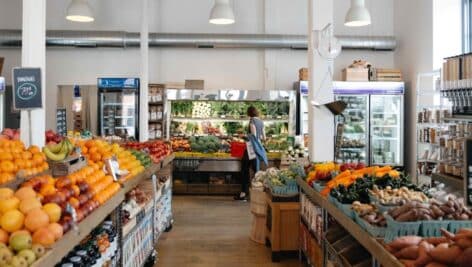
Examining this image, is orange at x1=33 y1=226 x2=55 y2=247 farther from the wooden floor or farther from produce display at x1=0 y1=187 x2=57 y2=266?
the wooden floor

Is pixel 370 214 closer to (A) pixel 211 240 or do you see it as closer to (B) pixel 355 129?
(A) pixel 211 240

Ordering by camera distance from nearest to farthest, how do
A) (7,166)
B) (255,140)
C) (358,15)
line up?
(7,166)
(358,15)
(255,140)

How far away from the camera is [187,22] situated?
11.9 metres

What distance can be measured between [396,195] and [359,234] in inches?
19.0

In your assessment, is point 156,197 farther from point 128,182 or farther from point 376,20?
point 376,20

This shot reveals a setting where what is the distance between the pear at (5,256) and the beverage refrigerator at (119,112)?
8.81 meters

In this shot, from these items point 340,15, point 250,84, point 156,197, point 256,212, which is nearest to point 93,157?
point 156,197

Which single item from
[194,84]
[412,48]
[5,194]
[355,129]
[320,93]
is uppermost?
[412,48]

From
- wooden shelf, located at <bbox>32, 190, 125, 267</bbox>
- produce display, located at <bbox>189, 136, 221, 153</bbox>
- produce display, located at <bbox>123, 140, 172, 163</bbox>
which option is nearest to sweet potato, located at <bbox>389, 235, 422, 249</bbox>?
wooden shelf, located at <bbox>32, 190, 125, 267</bbox>

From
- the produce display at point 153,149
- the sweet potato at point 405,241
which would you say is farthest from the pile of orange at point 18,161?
the produce display at point 153,149

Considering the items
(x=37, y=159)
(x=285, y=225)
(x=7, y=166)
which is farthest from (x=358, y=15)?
(x=7, y=166)

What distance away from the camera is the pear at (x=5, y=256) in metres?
2.06

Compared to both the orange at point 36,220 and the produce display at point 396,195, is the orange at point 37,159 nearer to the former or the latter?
the orange at point 36,220

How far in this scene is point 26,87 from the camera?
4.06m
